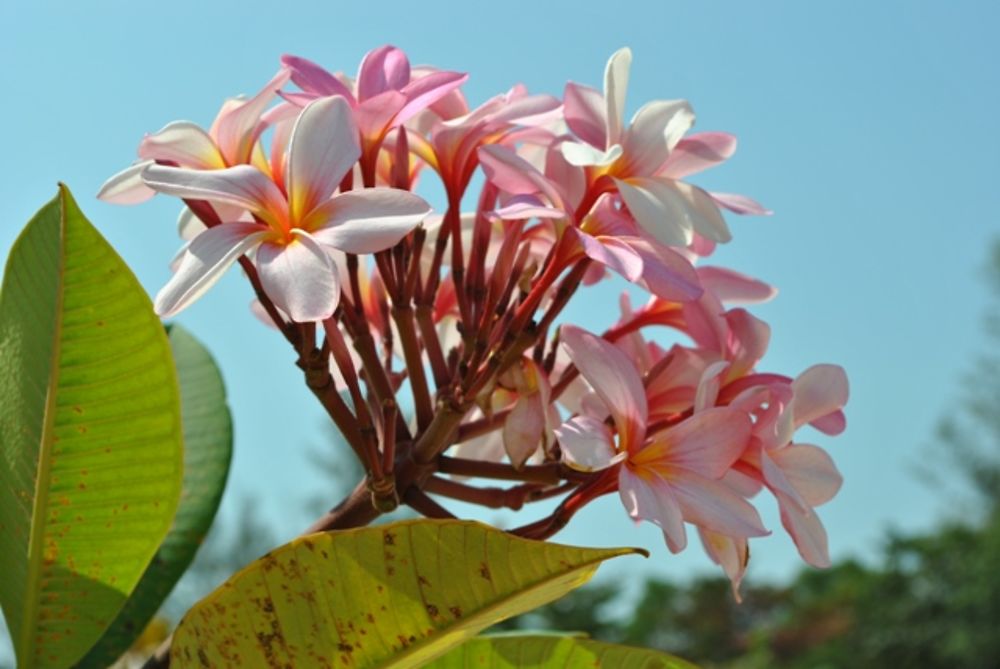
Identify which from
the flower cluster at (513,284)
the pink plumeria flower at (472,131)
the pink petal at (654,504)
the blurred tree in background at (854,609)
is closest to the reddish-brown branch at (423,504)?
the flower cluster at (513,284)

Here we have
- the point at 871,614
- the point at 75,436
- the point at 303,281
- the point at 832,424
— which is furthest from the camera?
the point at 871,614

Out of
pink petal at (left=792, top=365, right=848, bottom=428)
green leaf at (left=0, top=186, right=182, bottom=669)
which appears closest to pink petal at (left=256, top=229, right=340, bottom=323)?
green leaf at (left=0, top=186, right=182, bottom=669)

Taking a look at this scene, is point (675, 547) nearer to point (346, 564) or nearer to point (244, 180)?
point (346, 564)

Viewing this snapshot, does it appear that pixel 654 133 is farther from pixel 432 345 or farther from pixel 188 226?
pixel 188 226

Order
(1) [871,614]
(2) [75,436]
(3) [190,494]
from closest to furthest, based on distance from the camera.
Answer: (2) [75,436]
(3) [190,494]
(1) [871,614]

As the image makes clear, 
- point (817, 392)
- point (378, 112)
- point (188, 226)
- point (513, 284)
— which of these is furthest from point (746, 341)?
point (188, 226)

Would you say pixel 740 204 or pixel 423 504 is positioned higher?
pixel 740 204
